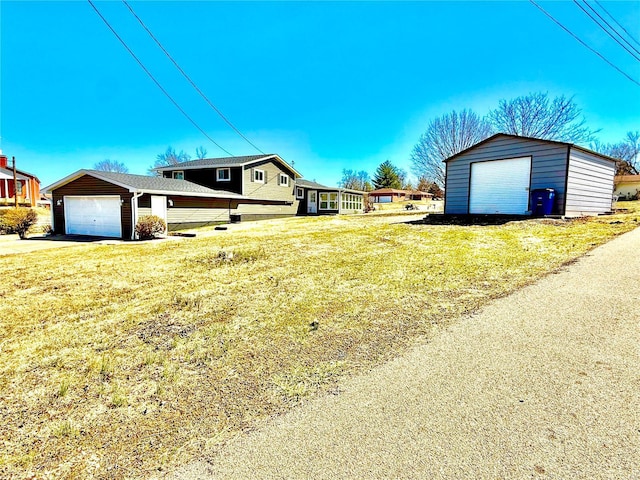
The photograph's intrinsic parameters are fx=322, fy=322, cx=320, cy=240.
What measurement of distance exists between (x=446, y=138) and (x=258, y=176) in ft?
62.7

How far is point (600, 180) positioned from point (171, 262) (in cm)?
1729

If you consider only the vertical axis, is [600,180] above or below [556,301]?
above

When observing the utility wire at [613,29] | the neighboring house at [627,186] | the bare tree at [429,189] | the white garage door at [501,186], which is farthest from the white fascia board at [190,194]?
the bare tree at [429,189]

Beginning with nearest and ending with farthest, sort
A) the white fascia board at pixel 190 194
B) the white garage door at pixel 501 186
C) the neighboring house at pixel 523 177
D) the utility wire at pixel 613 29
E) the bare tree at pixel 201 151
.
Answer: the utility wire at pixel 613 29, the neighboring house at pixel 523 177, the white garage door at pixel 501 186, the white fascia board at pixel 190 194, the bare tree at pixel 201 151

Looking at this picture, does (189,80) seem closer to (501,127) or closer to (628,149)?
(501,127)

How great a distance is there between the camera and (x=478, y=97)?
2711cm

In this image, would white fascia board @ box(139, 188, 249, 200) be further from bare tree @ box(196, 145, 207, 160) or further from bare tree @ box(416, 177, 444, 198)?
bare tree @ box(416, 177, 444, 198)

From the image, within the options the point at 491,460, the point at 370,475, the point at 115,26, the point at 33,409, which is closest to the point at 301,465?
the point at 370,475

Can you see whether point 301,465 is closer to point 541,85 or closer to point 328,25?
point 328,25

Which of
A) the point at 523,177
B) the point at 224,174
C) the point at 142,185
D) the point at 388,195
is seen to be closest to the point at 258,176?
the point at 224,174

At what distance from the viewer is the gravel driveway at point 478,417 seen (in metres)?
1.83

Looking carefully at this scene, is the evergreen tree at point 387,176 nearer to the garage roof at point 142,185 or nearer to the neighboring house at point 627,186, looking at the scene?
the neighboring house at point 627,186

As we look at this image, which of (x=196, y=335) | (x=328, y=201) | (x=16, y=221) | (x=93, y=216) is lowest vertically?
(x=196, y=335)

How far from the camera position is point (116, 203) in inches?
606
